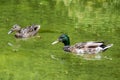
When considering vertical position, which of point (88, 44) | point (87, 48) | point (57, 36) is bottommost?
point (57, 36)

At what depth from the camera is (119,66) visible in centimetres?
1455

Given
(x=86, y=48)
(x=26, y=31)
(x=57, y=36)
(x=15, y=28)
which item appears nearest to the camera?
(x=86, y=48)

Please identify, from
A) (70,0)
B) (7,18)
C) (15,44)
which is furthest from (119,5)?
(15,44)

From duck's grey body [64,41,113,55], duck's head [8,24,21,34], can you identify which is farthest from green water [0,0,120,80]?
duck's grey body [64,41,113,55]

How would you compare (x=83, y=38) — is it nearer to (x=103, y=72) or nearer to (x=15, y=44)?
(x=15, y=44)

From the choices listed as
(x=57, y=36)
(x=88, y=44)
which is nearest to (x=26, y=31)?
(x=57, y=36)

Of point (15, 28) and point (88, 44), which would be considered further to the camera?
point (15, 28)

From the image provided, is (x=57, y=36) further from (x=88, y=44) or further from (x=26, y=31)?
(x=88, y=44)

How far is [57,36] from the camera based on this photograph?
1852 centimetres

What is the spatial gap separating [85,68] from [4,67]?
221 centimetres

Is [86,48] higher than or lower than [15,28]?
lower

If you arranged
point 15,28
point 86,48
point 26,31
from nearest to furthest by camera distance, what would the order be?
point 86,48, point 26,31, point 15,28

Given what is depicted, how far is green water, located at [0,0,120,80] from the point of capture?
13.9 metres

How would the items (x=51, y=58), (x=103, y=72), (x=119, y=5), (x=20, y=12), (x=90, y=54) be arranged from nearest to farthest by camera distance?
1. (x=103, y=72)
2. (x=51, y=58)
3. (x=90, y=54)
4. (x=20, y=12)
5. (x=119, y=5)
